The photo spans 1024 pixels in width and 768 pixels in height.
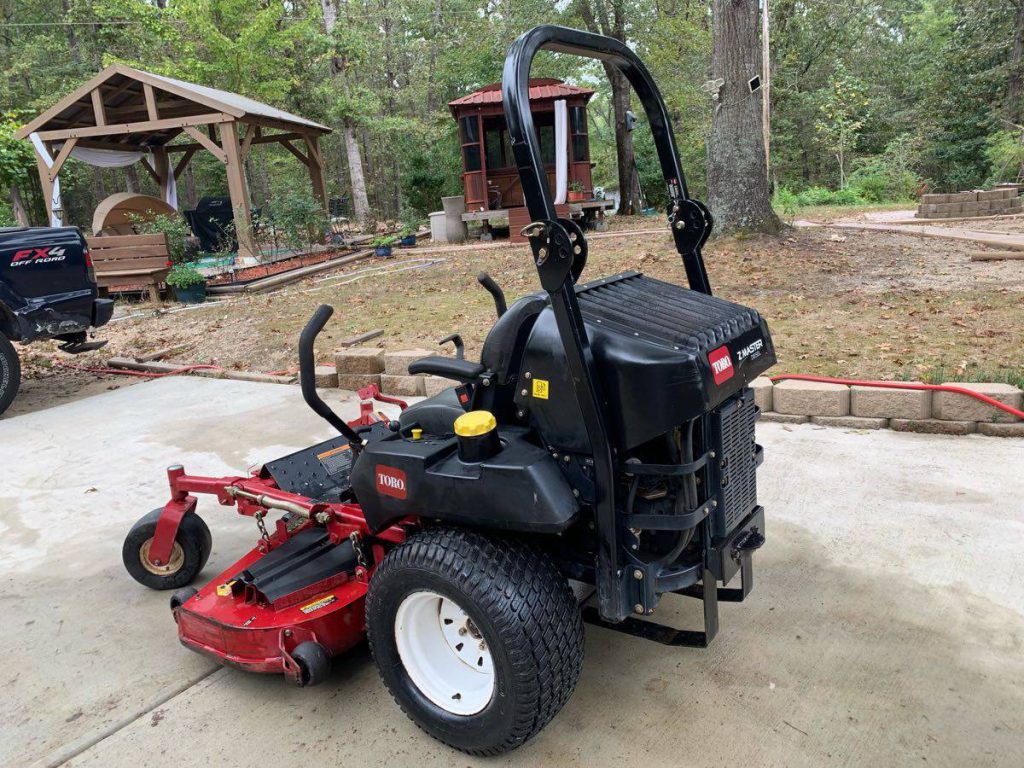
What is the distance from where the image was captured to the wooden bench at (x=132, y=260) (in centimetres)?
1174

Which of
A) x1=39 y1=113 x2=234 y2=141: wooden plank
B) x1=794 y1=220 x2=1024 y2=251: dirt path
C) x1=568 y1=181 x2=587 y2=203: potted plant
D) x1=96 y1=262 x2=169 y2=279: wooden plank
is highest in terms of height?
x1=39 y1=113 x2=234 y2=141: wooden plank

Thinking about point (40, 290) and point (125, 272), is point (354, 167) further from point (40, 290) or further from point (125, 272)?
point (40, 290)

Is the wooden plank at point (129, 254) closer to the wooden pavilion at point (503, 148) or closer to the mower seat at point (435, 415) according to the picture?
the wooden pavilion at point (503, 148)

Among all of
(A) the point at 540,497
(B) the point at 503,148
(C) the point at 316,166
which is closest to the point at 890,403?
(A) the point at 540,497

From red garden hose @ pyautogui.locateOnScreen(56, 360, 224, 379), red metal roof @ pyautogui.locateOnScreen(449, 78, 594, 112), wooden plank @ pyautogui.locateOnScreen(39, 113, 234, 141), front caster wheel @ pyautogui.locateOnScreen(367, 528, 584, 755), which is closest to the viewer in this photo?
front caster wheel @ pyautogui.locateOnScreen(367, 528, 584, 755)

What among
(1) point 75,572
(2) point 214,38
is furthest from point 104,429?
(2) point 214,38

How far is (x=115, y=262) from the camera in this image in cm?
1177

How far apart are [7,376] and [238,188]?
8985 millimetres

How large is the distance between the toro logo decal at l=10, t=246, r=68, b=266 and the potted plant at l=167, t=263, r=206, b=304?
17.8 feet

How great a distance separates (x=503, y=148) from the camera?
1814 centimetres

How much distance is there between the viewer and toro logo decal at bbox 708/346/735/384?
194 cm

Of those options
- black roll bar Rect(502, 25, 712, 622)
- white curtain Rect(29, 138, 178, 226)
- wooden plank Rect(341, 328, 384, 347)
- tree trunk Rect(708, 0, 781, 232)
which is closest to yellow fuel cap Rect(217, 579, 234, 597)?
black roll bar Rect(502, 25, 712, 622)

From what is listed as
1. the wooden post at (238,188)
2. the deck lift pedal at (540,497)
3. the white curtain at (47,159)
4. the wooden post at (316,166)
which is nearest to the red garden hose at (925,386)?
the deck lift pedal at (540,497)

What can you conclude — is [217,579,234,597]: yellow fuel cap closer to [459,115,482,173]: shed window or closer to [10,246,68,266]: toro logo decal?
[10,246,68,266]: toro logo decal
